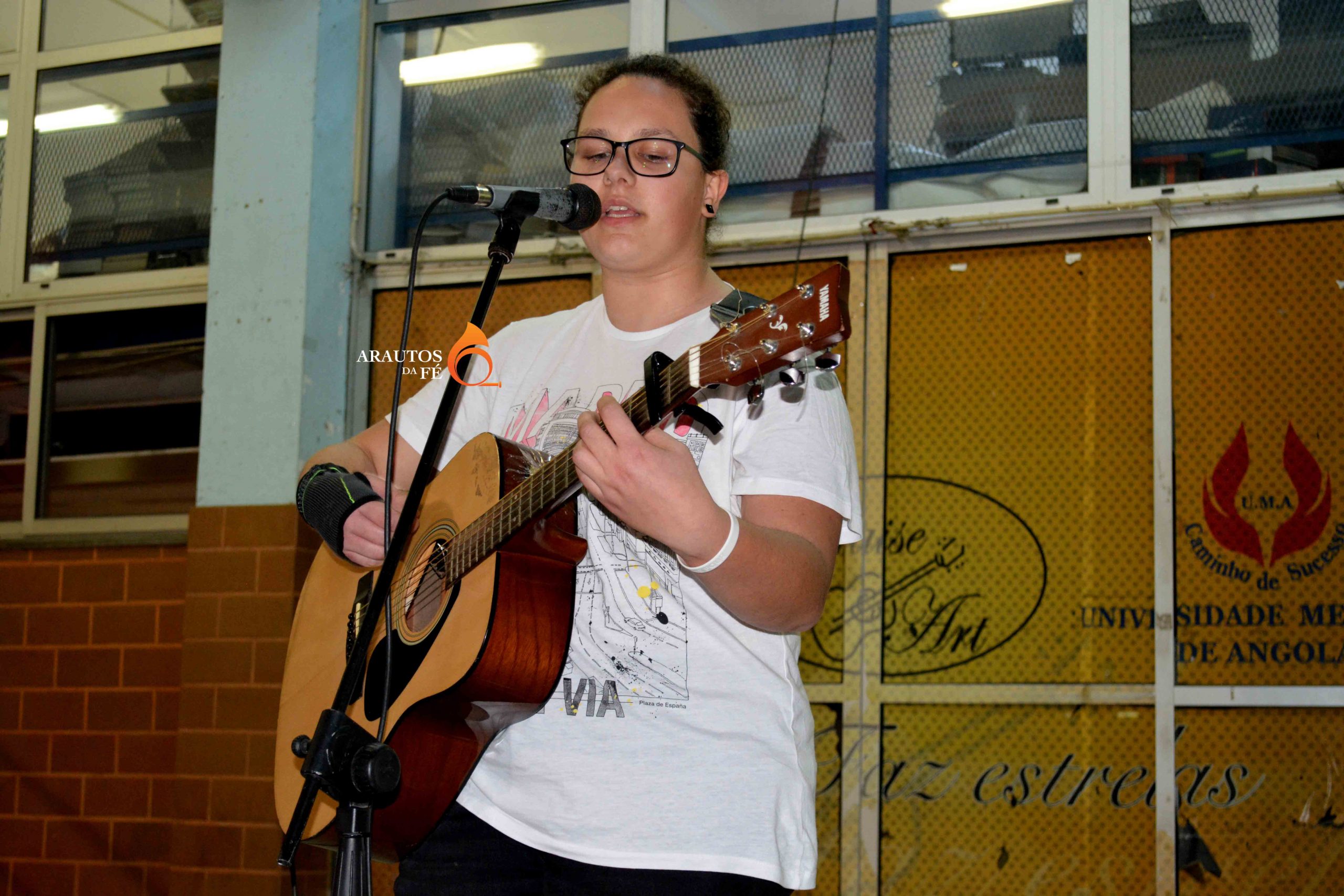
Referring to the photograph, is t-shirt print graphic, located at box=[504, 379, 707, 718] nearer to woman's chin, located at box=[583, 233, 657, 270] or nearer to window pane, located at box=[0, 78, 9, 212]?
woman's chin, located at box=[583, 233, 657, 270]

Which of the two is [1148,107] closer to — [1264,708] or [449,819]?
[1264,708]

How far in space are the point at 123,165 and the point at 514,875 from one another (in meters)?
3.77

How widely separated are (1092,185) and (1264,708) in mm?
1481

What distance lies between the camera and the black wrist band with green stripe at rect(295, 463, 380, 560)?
2072 mm

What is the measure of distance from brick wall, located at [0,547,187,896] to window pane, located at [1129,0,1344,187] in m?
3.40

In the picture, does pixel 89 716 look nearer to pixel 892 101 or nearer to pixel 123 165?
pixel 123 165

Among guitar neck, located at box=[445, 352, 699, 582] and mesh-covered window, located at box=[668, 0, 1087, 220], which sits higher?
mesh-covered window, located at box=[668, 0, 1087, 220]

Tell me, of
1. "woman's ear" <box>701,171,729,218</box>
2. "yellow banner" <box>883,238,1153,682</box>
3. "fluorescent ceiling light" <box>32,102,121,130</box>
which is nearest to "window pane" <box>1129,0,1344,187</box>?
"yellow banner" <box>883,238,1153,682</box>

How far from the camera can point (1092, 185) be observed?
349cm

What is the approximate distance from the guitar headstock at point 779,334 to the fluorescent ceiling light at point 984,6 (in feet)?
8.21

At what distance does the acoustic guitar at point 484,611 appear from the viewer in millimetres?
1612

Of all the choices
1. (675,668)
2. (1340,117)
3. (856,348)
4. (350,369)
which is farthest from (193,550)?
(1340,117)

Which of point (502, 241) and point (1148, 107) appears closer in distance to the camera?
point (502, 241)

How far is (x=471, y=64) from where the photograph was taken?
426 centimetres
